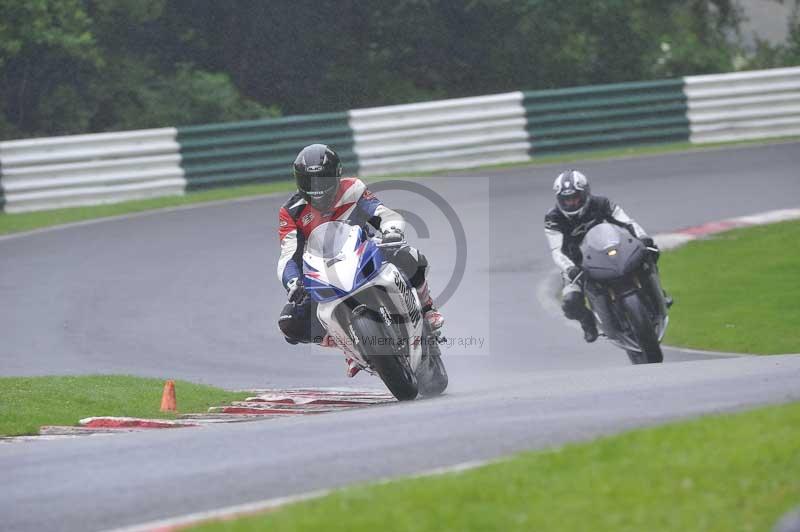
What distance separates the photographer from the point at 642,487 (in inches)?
189

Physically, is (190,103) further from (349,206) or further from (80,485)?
(80,485)

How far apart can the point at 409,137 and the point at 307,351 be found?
8907mm

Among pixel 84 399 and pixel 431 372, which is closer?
pixel 431 372

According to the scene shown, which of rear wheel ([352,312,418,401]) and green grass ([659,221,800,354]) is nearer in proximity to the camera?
rear wheel ([352,312,418,401])

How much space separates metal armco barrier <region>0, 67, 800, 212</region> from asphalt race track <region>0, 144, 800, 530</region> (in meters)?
0.96

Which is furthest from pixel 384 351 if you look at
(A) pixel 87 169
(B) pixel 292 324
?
(A) pixel 87 169

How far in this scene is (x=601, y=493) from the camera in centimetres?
477

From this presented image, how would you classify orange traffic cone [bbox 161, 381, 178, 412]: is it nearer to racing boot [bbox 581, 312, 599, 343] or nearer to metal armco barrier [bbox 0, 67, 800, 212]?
racing boot [bbox 581, 312, 599, 343]

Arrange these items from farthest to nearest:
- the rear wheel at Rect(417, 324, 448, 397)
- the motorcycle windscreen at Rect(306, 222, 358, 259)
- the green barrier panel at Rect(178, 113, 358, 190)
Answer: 1. the green barrier panel at Rect(178, 113, 358, 190)
2. the rear wheel at Rect(417, 324, 448, 397)
3. the motorcycle windscreen at Rect(306, 222, 358, 259)

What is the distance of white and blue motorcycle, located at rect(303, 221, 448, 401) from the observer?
8.35 meters

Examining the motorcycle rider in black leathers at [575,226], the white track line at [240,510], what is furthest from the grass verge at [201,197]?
the white track line at [240,510]

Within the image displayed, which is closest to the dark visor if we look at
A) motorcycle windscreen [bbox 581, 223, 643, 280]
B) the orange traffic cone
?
the orange traffic cone

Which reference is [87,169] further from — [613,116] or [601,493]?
[601,493]

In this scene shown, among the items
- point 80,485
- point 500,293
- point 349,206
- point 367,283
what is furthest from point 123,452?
point 500,293
